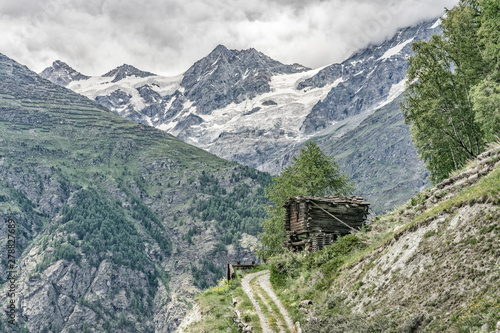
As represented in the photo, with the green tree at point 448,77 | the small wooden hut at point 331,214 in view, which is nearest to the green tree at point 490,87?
the green tree at point 448,77

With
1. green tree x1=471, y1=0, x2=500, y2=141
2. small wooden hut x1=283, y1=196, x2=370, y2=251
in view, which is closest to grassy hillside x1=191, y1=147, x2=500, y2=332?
green tree x1=471, y1=0, x2=500, y2=141

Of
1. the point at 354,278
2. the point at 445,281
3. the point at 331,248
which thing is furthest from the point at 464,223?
the point at 331,248

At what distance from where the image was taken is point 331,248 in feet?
90.8

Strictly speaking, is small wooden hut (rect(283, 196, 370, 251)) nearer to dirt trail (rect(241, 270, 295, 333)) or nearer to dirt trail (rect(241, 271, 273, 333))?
dirt trail (rect(241, 270, 295, 333))

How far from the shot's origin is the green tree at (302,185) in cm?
5434

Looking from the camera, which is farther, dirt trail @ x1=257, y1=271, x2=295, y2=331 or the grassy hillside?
dirt trail @ x1=257, y1=271, x2=295, y2=331

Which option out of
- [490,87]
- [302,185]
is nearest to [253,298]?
[302,185]

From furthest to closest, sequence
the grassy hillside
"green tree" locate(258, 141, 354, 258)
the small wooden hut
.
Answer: "green tree" locate(258, 141, 354, 258) → the small wooden hut → the grassy hillside

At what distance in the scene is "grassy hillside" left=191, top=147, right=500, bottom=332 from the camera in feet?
41.3

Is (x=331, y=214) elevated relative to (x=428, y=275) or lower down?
elevated

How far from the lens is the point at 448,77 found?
43656 mm

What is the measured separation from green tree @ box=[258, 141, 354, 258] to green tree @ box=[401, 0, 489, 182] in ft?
43.8

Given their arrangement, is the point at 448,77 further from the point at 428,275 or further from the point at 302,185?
the point at 428,275

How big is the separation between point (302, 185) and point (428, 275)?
131 ft
